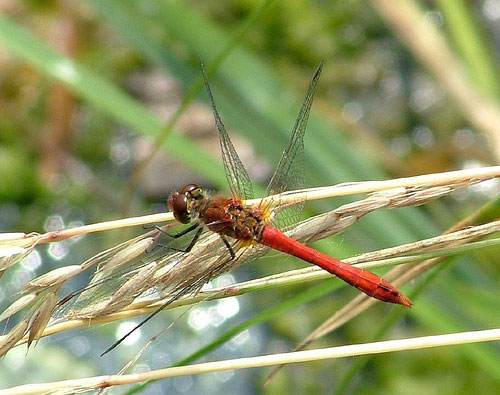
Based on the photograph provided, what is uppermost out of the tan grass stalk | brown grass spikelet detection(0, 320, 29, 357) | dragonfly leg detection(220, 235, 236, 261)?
dragonfly leg detection(220, 235, 236, 261)

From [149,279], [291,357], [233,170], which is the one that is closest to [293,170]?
[233,170]

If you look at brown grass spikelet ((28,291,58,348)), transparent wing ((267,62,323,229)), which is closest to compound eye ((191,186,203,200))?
transparent wing ((267,62,323,229))

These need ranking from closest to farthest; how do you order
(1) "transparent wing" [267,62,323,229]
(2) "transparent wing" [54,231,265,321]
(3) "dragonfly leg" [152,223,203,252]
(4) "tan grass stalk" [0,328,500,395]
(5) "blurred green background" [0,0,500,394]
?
1. (4) "tan grass stalk" [0,328,500,395]
2. (2) "transparent wing" [54,231,265,321]
3. (3) "dragonfly leg" [152,223,203,252]
4. (1) "transparent wing" [267,62,323,229]
5. (5) "blurred green background" [0,0,500,394]

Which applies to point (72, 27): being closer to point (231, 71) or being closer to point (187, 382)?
point (231, 71)

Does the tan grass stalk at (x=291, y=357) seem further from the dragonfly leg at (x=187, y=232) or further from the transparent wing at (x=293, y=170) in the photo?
the transparent wing at (x=293, y=170)

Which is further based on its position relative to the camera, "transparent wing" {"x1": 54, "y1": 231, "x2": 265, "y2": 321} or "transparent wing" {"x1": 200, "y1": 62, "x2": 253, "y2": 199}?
"transparent wing" {"x1": 200, "y1": 62, "x2": 253, "y2": 199}

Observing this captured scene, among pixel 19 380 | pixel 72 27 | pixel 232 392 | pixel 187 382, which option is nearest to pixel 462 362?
pixel 232 392

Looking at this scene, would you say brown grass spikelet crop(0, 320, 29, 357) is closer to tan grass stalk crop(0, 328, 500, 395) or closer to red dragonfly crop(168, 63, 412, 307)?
tan grass stalk crop(0, 328, 500, 395)

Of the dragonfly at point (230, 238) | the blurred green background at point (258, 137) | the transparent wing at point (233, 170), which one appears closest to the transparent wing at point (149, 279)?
the dragonfly at point (230, 238)

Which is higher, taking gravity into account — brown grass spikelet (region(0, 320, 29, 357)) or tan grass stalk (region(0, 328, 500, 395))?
brown grass spikelet (region(0, 320, 29, 357))
